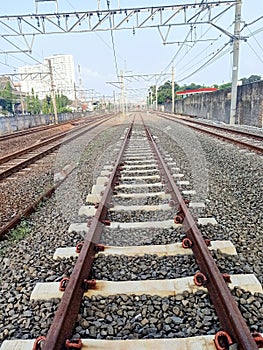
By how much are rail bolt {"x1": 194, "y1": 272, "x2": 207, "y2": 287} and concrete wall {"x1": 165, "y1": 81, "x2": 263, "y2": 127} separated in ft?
47.9

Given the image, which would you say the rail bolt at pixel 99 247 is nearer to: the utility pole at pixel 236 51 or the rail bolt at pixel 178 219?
the rail bolt at pixel 178 219

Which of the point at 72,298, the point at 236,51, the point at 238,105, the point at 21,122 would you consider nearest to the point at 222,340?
the point at 72,298

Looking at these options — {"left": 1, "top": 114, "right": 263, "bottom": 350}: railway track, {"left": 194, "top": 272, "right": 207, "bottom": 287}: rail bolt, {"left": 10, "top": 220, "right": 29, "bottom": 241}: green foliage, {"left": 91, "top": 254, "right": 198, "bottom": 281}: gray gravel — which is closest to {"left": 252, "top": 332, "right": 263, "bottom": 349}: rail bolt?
{"left": 1, "top": 114, "right": 263, "bottom": 350}: railway track

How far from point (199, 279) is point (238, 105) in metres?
18.4

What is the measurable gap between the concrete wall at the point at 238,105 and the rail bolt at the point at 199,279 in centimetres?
1459

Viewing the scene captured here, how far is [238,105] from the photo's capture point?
1889 cm

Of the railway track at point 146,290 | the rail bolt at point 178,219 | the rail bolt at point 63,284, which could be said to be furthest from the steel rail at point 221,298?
the rail bolt at point 63,284

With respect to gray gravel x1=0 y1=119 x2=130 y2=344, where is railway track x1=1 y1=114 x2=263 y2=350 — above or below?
above

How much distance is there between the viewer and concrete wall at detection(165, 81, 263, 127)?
615 inches

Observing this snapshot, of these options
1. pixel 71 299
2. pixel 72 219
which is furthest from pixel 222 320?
pixel 72 219

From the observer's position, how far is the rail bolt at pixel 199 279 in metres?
2.23

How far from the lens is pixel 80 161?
7.82 meters

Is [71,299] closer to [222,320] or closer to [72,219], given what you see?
[222,320]

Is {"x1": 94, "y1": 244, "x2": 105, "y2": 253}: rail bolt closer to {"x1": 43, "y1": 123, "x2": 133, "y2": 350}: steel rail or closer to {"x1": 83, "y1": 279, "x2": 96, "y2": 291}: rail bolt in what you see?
{"x1": 43, "y1": 123, "x2": 133, "y2": 350}: steel rail
